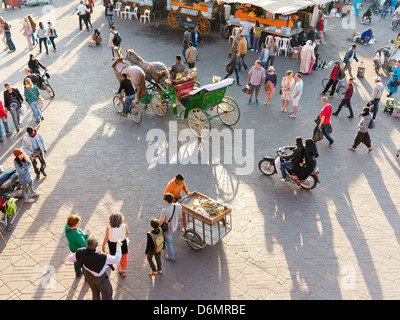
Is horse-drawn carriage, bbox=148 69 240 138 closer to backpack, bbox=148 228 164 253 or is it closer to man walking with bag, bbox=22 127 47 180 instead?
man walking with bag, bbox=22 127 47 180

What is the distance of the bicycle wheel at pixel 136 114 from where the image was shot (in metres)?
11.5

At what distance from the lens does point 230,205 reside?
879 cm

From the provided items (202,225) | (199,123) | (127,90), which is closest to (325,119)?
(199,123)

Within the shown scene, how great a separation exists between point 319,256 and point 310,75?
10029 mm

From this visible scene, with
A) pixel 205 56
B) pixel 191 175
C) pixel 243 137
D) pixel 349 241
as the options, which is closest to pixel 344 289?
pixel 349 241

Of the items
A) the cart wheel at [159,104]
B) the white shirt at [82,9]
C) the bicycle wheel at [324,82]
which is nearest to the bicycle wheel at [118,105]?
the cart wheel at [159,104]

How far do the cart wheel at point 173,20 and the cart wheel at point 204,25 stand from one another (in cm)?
135

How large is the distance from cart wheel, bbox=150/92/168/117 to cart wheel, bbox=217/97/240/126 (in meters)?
1.67

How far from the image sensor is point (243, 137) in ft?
37.1

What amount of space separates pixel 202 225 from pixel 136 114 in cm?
553

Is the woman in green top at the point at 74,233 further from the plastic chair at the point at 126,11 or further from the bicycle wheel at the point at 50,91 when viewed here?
the plastic chair at the point at 126,11

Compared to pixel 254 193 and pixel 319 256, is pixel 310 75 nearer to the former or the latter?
pixel 254 193

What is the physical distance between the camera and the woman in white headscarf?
1502cm

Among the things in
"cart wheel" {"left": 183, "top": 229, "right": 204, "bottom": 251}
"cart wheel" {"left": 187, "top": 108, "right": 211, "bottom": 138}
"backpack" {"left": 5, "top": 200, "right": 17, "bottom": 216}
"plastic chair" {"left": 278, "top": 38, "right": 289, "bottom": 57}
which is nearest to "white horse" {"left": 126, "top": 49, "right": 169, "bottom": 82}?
"cart wheel" {"left": 187, "top": 108, "right": 211, "bottom": 138}
